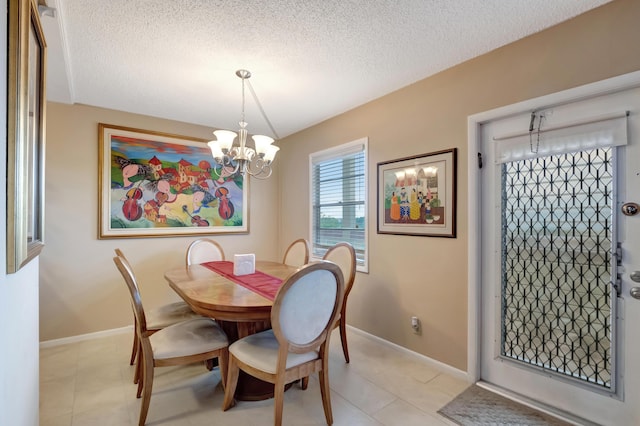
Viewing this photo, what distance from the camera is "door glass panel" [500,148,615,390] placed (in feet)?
5.82

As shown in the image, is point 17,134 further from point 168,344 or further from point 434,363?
point 434,363

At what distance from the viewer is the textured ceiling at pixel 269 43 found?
176 cm

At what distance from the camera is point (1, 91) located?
0.90m

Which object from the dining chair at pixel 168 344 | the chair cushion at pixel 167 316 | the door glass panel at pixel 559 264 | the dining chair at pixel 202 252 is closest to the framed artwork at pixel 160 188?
the dining chair at pixel 202 252

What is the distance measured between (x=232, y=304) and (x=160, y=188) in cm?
237

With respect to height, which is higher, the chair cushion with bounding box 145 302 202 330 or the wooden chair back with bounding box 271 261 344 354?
the wooden chair back with bounding box 271 261 344 354

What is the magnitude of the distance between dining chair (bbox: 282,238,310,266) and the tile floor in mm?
1030

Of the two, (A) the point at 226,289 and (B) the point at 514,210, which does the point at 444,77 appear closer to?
(B) the point at 514,210

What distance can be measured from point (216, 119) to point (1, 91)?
290 centimetres

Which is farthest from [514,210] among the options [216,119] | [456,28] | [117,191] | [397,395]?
[117,191]

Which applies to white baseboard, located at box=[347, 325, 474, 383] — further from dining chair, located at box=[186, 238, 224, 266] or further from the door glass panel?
dining chair, located at box=[186, 238, 224, 266]

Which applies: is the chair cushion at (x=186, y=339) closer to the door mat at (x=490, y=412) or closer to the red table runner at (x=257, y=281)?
the red table runner at (x=257, y=281)

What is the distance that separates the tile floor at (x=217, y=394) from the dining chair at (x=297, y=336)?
8.2 inches

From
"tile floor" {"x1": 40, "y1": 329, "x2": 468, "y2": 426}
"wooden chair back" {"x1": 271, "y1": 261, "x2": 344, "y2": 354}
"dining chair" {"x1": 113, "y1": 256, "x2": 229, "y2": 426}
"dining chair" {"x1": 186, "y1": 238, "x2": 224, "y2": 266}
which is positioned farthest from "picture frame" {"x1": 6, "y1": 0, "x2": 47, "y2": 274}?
"dining chair" {"x1": 186, "y1": 238, "x2": 224, "y2": 266}
